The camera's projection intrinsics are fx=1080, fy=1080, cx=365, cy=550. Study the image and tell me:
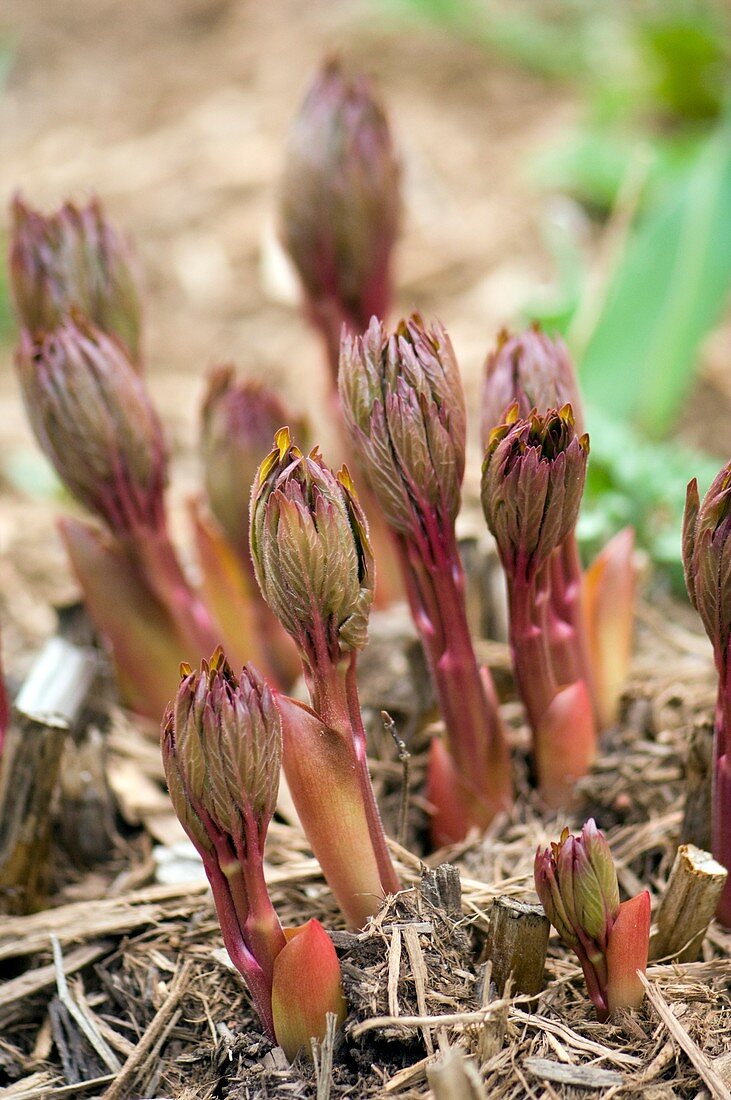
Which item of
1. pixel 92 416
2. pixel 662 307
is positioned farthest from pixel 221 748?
pixel 662 307

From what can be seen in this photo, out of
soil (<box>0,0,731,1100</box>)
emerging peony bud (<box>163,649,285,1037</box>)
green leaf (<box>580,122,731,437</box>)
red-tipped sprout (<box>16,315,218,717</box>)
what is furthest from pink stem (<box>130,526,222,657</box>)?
green leaf (<box>580,122,731,437</box>)

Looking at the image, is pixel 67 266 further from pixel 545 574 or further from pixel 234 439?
pixel 545 574

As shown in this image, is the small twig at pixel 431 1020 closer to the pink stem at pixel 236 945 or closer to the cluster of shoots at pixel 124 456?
the pink stem at pixel 236 945

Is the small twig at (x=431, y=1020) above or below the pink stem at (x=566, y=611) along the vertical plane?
below

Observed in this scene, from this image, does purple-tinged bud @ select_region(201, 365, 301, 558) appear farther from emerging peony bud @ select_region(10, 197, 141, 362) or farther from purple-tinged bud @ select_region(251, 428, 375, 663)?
purple-tinged bud @ select_region(251, 428, 375, 663)

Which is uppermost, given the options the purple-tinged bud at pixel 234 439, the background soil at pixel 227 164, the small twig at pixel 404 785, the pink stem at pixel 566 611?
the background soil at pixel 227 164

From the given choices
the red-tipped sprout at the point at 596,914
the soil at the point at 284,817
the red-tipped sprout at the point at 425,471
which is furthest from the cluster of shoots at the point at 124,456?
the red-tipped sprout at the point at 596,914
